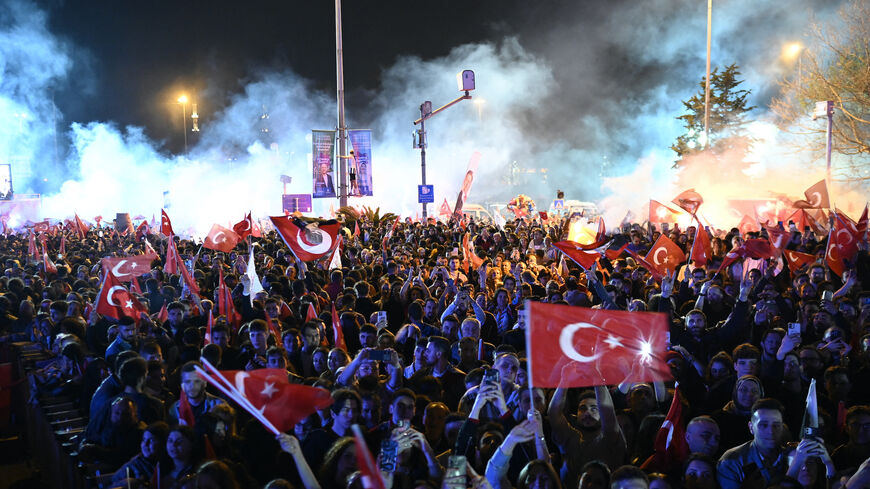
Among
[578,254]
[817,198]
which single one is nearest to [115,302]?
[578,254]

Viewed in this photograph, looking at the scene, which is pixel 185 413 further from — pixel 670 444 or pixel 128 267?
pixel 128 267

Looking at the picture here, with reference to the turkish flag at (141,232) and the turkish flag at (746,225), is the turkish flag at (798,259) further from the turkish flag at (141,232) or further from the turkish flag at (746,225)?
the turkish flag at (141,232)

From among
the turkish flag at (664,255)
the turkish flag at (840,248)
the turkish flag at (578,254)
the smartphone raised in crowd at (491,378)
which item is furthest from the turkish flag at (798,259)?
the smartphone raised in crowd at (491,378)

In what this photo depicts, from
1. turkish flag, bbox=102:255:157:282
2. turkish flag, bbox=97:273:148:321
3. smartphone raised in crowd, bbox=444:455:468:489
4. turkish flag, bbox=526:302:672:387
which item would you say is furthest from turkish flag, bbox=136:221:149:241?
smartphone raised in crowd, bbox=444:455:468:489

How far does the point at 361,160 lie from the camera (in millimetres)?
23484

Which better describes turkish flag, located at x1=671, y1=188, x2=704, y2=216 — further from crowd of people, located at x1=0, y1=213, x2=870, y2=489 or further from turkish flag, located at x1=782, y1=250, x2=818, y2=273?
crowd of people, located at x1=0, y1=213, x2=870, y2=489

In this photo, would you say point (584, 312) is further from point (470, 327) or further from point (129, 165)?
point (129, 165)

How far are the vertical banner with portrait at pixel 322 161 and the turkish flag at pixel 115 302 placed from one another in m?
14.4

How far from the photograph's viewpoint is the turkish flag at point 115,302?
335 inches

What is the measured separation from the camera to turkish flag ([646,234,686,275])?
35.1 feet

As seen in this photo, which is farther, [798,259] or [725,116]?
[725,116]

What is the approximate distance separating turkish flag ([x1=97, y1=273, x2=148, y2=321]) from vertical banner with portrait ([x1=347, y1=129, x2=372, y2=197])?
14907mm

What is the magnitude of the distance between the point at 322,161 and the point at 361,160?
4.11 ft

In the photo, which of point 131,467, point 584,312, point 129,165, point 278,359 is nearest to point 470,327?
point 278,359
